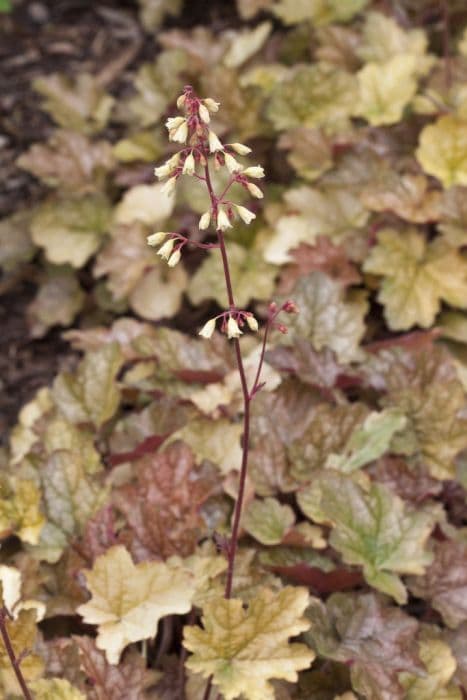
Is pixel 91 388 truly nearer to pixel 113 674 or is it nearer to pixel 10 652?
pixel 113 674

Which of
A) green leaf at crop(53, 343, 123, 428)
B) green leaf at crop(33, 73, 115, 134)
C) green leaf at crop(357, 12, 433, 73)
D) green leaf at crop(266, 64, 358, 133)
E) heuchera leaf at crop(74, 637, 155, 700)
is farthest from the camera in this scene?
green leaf at crop(33, 73, 115, 134)

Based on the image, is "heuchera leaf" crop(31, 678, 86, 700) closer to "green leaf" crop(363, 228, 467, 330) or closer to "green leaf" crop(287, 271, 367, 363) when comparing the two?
"green leaf" crop(287, 271, 367, 363)

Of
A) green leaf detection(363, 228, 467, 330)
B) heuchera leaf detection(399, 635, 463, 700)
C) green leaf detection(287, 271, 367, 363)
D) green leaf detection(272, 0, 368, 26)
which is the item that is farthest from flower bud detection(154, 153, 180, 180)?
green leaf detection(272, 0, 368, 26)

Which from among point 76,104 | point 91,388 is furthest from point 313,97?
point 91,388

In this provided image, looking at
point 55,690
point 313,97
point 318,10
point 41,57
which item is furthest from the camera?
point 41,57

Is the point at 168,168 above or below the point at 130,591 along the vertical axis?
above

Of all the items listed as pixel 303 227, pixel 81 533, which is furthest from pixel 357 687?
pixel 303 227
